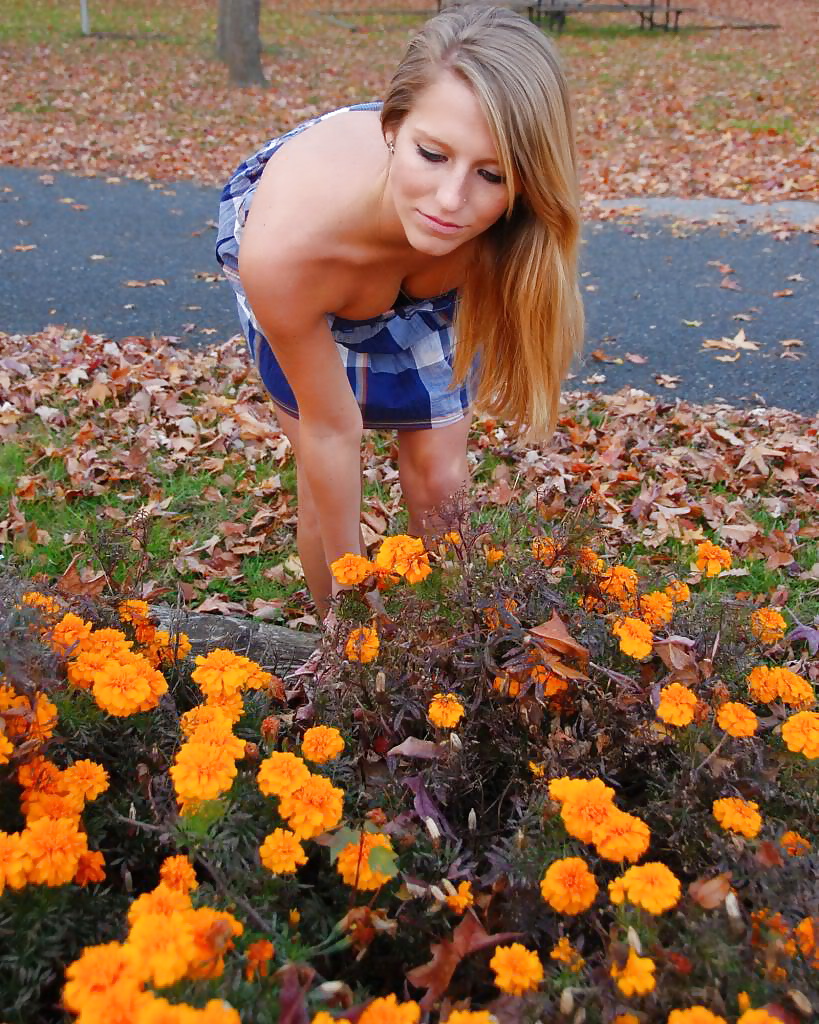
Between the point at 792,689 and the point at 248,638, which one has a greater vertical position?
the point at 792,689

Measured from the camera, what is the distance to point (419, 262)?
7.80 feet

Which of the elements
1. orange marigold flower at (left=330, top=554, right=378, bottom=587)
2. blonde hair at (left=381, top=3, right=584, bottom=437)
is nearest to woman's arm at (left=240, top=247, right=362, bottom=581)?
blonde hair at (left=381, top=3, right=584, bottom=437)

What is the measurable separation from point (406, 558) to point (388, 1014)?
34.6 inches

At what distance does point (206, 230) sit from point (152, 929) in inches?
325

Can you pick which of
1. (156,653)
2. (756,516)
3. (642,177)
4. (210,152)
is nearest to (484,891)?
(156,653)

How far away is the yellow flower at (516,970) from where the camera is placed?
4.15ft

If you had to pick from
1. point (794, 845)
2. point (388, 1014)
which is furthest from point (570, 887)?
point (794, 845)

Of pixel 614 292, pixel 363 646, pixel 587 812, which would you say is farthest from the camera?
pixel 614 292

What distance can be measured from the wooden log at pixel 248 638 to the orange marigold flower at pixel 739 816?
1138mm

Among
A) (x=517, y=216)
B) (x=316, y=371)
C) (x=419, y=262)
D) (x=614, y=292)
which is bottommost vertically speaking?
(x=614, y=292)

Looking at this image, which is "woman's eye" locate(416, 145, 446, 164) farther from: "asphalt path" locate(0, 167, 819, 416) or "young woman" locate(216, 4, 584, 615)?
"asphalt path" locate(0, 167, 819, 416)

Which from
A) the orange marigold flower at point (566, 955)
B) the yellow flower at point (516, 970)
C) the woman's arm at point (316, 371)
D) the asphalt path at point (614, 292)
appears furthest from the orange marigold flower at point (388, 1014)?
the asphalt path at point (614, 292)

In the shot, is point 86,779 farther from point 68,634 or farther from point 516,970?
point 516,970

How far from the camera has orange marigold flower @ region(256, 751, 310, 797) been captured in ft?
4.70
